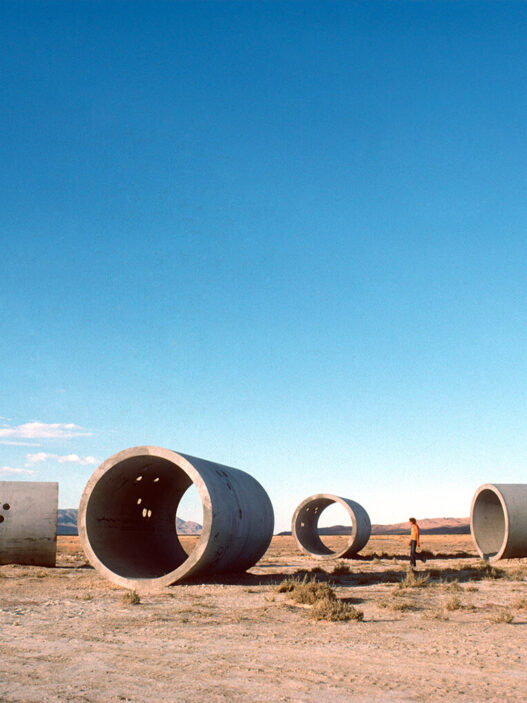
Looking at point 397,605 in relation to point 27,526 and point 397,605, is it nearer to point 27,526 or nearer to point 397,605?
point 397,605

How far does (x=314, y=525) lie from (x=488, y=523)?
8651mm

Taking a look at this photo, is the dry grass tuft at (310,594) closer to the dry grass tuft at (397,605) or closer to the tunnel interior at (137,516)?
the dry grass tuft at (397,605)

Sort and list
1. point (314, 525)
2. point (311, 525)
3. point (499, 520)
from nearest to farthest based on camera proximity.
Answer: point (499, 520) < point (311, 525) < point (314, 525)

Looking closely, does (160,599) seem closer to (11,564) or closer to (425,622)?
(425,622)

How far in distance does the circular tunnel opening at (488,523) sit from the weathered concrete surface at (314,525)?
4449mm

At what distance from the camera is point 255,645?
766 centimetres

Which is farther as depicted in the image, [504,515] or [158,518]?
[504,515]

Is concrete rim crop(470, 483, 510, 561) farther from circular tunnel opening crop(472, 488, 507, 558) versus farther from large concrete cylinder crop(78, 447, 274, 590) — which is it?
large concrete cylinder crop(78, 447, 274, 590)

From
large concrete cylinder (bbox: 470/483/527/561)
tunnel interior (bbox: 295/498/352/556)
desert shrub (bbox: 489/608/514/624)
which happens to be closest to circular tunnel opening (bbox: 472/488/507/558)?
large concrete cylinder (bbox: 470/483/527/561)

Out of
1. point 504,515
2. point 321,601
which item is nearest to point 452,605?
point 321,601

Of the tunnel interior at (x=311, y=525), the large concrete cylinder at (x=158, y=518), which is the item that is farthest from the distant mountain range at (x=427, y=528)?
the large concrete cylinder at (x=158, y=518)

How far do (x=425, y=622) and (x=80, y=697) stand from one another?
5.78 metres

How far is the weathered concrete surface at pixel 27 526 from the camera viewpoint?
1777 cm

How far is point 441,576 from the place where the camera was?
655 inches
